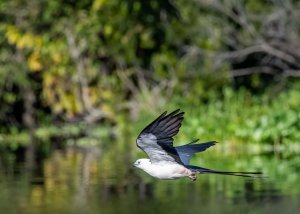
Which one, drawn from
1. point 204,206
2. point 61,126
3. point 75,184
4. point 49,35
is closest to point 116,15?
point 49,35

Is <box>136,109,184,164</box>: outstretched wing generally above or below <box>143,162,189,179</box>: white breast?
above

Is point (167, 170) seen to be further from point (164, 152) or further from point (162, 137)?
point (162, 137)

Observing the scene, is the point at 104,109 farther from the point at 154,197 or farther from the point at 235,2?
the point at 154,197

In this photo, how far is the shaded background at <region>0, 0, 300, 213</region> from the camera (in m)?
11.3

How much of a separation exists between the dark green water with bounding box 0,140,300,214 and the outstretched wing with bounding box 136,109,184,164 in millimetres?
2622

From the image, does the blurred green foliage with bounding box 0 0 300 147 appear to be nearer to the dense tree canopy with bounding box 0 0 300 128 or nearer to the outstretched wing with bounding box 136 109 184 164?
the dense tree canopy with bounding box 0 0 300 128

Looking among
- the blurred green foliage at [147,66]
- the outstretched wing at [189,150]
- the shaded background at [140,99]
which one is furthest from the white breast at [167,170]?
the blurred green foliage at [147,66]

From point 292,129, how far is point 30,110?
8.22 m

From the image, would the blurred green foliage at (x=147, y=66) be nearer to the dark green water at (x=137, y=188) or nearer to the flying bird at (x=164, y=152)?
the dark green water at (x=137, y=188)

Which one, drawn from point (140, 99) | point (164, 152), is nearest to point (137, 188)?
point (164, 152)

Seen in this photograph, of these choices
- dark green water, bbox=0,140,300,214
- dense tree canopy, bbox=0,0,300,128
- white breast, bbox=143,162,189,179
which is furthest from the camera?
dense tree canopy, bbox=0,0,300,128

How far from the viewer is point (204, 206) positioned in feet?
33.5

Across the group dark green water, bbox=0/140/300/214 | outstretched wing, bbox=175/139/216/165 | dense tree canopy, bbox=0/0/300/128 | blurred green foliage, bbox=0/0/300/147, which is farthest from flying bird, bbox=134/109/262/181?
dense tree canopy, bbox=0/0/300/128

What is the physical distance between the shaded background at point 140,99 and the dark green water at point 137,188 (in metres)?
0.02
